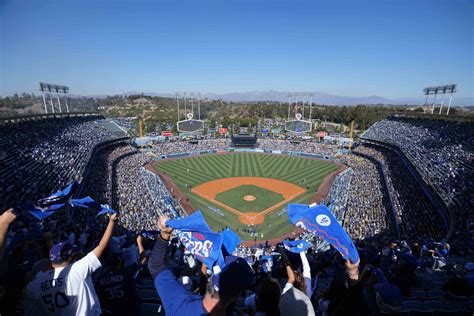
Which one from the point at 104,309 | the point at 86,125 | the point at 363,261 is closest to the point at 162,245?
the point at 104,309

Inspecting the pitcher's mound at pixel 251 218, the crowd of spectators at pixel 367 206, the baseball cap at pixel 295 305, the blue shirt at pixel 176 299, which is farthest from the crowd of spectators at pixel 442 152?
the blue shirt at pixel 176 299

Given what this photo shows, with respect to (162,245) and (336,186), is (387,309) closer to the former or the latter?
(162,245)

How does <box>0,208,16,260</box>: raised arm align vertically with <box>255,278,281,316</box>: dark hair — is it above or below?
above

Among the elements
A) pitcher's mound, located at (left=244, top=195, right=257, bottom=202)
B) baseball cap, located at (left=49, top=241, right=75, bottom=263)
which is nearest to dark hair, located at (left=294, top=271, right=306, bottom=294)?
baseball cap, located at (left=49, top=241, right=75, bottom=263)

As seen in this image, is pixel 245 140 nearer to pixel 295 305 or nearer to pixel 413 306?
pixel 413 306

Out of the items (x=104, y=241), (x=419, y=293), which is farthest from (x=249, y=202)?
(x=104, y=241)

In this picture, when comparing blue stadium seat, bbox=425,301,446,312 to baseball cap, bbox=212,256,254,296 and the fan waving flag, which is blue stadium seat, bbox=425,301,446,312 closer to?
the fan waving flag
